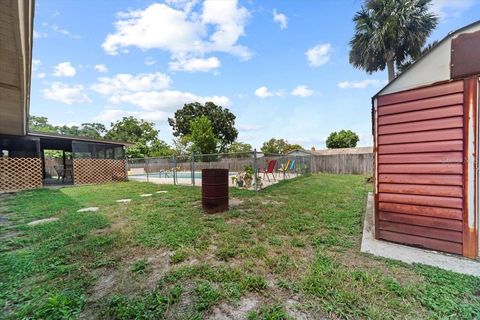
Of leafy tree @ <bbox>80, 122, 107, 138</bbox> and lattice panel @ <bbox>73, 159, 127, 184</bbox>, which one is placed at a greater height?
leafy tree @ <bbox>80, 122, 107, 138</bbox>

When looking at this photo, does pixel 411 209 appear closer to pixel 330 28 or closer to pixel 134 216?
pixel 134 216

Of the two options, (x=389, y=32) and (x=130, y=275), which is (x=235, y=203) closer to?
(x=130, y=275)

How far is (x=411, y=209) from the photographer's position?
2750mm

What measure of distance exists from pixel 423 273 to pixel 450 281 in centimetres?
19

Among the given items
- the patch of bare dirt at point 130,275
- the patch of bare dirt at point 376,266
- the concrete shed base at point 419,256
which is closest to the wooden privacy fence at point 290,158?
the concrete shed base at point 419,256

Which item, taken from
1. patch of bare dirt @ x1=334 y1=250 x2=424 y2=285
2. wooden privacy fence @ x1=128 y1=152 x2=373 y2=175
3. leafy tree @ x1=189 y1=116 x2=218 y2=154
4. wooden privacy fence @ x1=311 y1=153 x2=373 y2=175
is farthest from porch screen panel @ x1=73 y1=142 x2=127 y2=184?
wooden privacy fence @ x1=311 y1=153 x2=373 y2=175

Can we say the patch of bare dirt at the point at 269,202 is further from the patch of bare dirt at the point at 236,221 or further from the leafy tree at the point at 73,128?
the leafy tree at the point at 73,128

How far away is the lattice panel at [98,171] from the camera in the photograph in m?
10.8

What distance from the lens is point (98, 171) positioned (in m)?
11.6

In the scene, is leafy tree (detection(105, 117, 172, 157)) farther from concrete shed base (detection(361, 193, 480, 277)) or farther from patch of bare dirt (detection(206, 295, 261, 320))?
patch of bare dirt (detection(206, 295, 261, 320))

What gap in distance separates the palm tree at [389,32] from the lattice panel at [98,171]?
50.2 ft

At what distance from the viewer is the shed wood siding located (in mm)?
2434

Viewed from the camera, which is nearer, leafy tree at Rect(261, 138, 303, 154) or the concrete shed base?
the concrete shed base

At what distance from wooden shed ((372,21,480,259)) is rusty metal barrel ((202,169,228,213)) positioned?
2.74m
